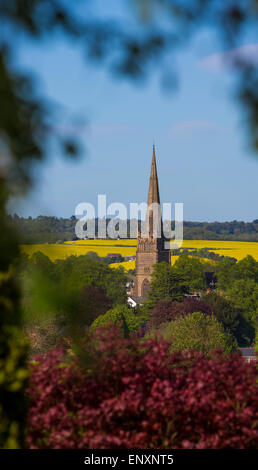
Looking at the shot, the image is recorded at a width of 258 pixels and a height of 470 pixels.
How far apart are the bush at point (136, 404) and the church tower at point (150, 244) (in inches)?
3614

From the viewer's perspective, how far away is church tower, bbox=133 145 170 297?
10150 centimetres

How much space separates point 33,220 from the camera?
2619mm

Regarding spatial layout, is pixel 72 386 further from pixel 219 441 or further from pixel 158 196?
pixel 158 196

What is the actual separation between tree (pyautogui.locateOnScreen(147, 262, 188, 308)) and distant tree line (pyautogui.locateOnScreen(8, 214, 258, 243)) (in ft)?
41.8

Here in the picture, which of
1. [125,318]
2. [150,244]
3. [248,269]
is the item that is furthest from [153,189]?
[125,318]

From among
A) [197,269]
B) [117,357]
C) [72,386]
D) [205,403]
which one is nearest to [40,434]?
[72,386]

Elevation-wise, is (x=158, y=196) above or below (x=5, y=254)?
above

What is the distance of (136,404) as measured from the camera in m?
7.27

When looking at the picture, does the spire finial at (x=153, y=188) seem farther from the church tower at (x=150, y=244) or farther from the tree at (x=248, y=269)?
the tree at (x=248, y=269)

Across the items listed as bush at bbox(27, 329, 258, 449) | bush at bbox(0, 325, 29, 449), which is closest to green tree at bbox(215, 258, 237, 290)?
bush at bbox(27, 329, 258, 449)

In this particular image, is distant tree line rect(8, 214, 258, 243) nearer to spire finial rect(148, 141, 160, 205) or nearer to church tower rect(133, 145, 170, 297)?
church tower rect(133, 145, 170, 297)

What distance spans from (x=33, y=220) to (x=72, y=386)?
17.3 feet
